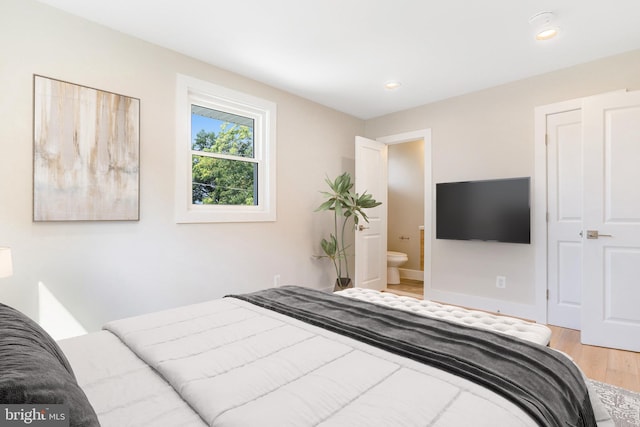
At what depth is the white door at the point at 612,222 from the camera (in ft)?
8.53

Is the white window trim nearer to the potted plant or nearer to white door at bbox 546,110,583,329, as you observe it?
the potted plant

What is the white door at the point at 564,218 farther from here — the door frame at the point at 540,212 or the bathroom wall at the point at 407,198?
the bathroom wall at the point at 407,198

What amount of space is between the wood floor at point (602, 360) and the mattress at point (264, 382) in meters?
1.44

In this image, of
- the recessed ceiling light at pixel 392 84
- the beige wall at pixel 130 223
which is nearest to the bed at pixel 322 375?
the beige wall at pixel 130 223

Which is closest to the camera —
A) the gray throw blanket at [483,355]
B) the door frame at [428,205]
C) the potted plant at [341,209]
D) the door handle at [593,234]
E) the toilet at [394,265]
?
the gray throw blanket at [483,355]

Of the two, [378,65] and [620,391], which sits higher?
[378,65]

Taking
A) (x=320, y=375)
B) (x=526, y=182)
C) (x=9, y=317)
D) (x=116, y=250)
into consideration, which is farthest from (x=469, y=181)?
(x=9, y=317)

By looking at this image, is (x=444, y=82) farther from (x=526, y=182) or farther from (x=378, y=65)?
(x=526, y=182)

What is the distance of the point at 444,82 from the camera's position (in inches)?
138

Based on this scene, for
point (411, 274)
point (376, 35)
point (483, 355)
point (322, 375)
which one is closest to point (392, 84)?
point (376, 35)

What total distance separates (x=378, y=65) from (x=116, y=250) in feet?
9.48

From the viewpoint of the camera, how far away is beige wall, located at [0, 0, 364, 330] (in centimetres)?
210

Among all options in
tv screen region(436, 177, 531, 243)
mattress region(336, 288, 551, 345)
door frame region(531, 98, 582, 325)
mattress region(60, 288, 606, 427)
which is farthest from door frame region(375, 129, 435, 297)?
mattress region(60, 288, 606, 427)

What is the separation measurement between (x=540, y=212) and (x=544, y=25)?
5.81ft
